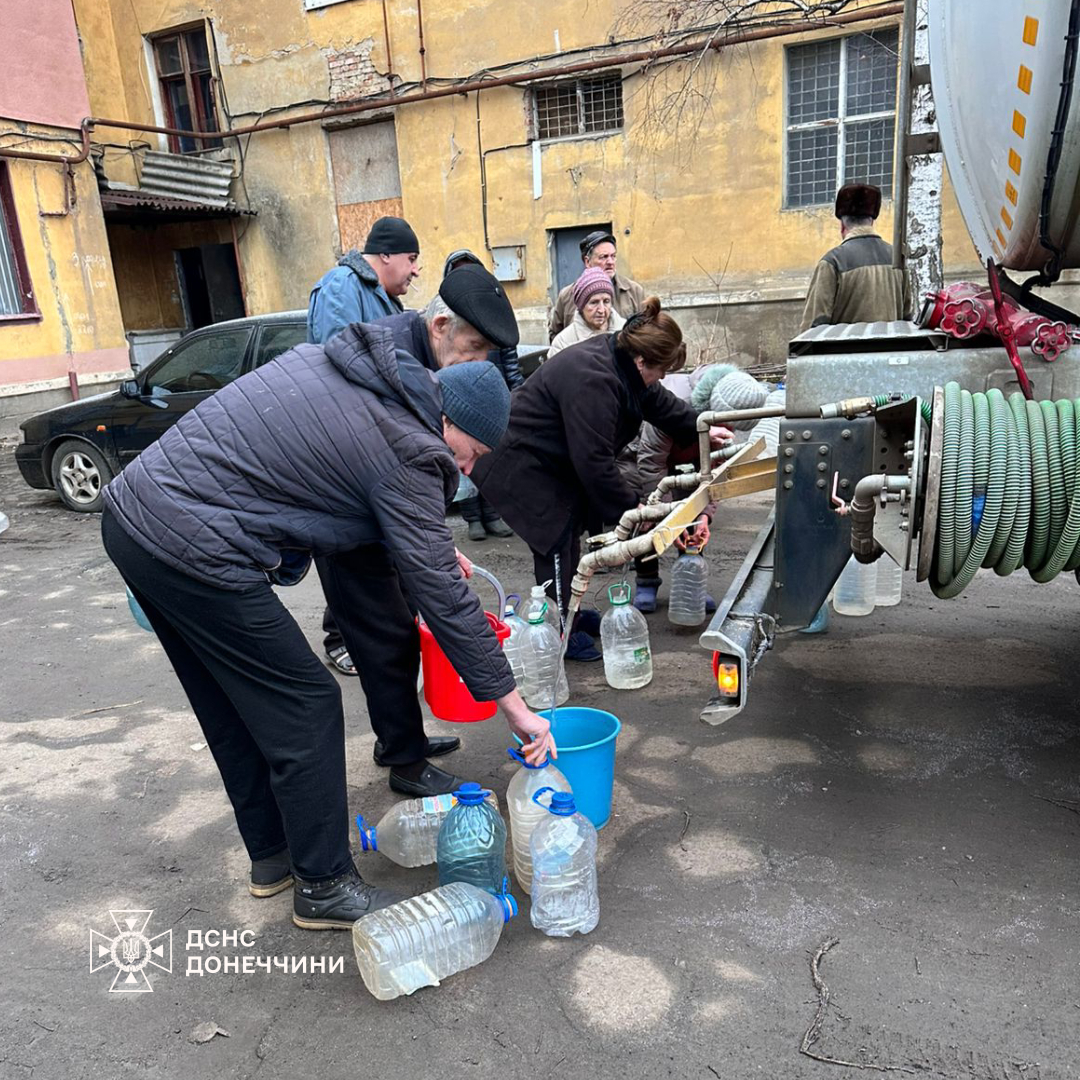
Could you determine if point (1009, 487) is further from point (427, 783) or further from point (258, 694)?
point (427, 783)

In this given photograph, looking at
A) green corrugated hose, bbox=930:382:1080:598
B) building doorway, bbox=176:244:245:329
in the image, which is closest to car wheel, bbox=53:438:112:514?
green corrugated hose, bbox=930:382:1080:598

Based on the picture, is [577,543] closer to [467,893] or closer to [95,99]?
[467,893]

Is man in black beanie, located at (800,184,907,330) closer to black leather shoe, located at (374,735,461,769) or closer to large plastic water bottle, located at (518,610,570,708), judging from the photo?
large plastic water bottle, located at (518,610,570,708)

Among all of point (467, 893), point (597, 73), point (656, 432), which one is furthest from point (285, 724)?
point (597, 73)

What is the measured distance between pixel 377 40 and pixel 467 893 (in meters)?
14.1

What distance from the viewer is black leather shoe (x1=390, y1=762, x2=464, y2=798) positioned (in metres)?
2.91

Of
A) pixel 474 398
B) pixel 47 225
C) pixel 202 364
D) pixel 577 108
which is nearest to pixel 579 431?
pixel 474 398

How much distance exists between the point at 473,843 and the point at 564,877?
0.26 metres

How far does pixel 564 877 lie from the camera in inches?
89.9

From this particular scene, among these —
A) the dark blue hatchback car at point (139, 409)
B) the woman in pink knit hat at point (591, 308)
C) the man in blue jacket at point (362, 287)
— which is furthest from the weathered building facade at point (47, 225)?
the man in blue jacket at point (362, 287)

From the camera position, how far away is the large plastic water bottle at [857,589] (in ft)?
13.9

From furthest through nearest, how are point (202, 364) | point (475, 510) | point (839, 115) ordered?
point (839, 115) < point (202, 364) < point (475, 510)

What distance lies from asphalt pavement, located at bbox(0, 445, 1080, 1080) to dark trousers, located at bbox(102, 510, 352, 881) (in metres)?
0.35

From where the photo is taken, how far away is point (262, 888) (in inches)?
97.6
